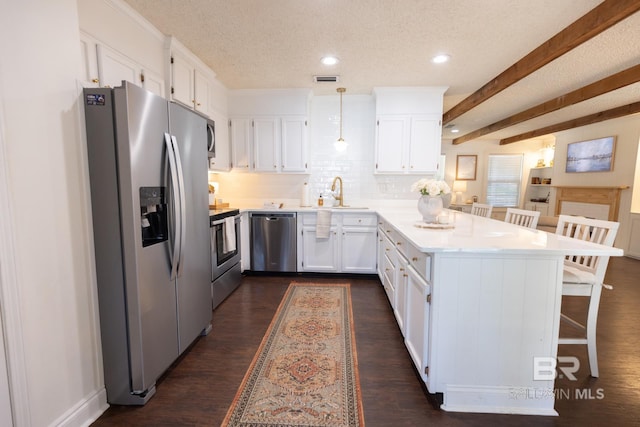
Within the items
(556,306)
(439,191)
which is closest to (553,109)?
(439,191)

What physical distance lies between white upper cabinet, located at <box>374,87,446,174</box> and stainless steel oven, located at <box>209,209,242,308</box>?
2173 mm

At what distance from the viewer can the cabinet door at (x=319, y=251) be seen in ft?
12.7

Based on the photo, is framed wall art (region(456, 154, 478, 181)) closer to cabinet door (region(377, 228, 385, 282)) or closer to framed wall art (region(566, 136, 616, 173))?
framed wall art (region(566, 136, 616, 173))

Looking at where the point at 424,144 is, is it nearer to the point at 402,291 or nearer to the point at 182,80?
the point at 402,291

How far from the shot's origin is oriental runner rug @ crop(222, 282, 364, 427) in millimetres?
1568

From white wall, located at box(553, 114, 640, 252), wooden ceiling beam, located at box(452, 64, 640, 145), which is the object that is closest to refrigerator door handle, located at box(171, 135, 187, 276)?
wooden ceiling beam, located at box(452, 64, 640, 145)

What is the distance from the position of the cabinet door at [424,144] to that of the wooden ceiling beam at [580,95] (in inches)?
75.0

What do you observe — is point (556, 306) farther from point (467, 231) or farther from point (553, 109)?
point (553, 109)

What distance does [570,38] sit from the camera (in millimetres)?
2332

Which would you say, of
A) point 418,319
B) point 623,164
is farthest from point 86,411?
point 623,164

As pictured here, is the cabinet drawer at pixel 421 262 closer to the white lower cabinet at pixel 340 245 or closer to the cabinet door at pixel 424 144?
the white lower cabinet at pixel 340 245

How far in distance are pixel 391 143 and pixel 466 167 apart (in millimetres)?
5273

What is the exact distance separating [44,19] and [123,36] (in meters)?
0.92

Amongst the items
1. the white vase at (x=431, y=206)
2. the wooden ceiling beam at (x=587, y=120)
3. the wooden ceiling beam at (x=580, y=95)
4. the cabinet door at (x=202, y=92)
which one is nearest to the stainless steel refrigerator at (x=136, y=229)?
the cabinet door at (x=202, y=92)
